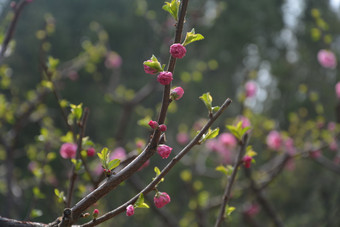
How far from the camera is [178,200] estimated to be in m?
7.76

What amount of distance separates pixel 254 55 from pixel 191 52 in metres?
2.28

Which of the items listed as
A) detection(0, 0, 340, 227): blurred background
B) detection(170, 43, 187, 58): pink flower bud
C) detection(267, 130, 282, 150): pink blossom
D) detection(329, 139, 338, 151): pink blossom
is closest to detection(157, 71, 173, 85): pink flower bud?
detection(170, 43, 187, 58): pink flower bud

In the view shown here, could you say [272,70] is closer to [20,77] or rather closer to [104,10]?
[104,10]

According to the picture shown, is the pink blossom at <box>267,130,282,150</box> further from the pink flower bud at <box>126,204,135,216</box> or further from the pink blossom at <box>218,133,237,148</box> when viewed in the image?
the pink flower bud at <box>126,204,135,216</box>

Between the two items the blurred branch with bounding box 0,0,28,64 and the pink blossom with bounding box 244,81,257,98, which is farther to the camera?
the pink blossom with bounding box 244,81,257,98

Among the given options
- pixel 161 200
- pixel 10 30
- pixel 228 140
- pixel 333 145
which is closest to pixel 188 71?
pixel 228 140

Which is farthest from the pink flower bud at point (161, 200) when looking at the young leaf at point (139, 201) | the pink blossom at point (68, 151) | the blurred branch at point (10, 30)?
the blurred branch at point (10, 30)

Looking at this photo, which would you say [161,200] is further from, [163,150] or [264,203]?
[264,203]

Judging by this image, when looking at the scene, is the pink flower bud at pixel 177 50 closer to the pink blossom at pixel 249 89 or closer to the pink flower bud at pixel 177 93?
the pink flower bud at pixel 177 93

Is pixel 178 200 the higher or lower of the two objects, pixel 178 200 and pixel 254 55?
the lower

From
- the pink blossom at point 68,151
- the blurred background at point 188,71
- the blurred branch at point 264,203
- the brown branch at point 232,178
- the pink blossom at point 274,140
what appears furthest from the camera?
the blurred background at point 188,71

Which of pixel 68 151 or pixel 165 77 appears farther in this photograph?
pixel 68 151

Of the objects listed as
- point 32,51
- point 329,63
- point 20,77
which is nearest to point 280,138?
point 329,63

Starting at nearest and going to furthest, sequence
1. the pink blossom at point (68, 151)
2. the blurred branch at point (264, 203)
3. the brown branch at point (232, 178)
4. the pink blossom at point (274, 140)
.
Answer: the brown branch at point (232, 178)
the pink blossom at point (68, 151)
the blurred branch at point (264, 203)
the pink blossom at point (274, 140)
